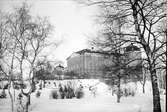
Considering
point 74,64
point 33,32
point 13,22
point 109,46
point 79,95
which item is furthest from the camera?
point 74,64

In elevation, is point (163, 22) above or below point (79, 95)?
above

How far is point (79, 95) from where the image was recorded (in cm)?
2497

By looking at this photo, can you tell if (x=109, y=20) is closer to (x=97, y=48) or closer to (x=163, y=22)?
(x=97, y=48)

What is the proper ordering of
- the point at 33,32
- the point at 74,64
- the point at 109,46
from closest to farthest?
the point at 109,46
the point at 33,32
the point at 74,64

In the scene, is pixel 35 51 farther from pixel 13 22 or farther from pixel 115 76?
pixel 115 76

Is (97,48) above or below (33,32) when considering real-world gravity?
below

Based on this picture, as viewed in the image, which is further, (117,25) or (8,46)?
(8,46)

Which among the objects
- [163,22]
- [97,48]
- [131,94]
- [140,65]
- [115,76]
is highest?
[163,22]

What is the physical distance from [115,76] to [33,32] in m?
9.80

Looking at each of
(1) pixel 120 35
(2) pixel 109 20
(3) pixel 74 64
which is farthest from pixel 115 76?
(3) pixel 74 64

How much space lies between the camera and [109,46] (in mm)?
9461

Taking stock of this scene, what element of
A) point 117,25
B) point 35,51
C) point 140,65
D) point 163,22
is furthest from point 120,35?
point 35,51

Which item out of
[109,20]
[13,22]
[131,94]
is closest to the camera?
[109,20]

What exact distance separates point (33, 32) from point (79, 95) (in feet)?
42.3
